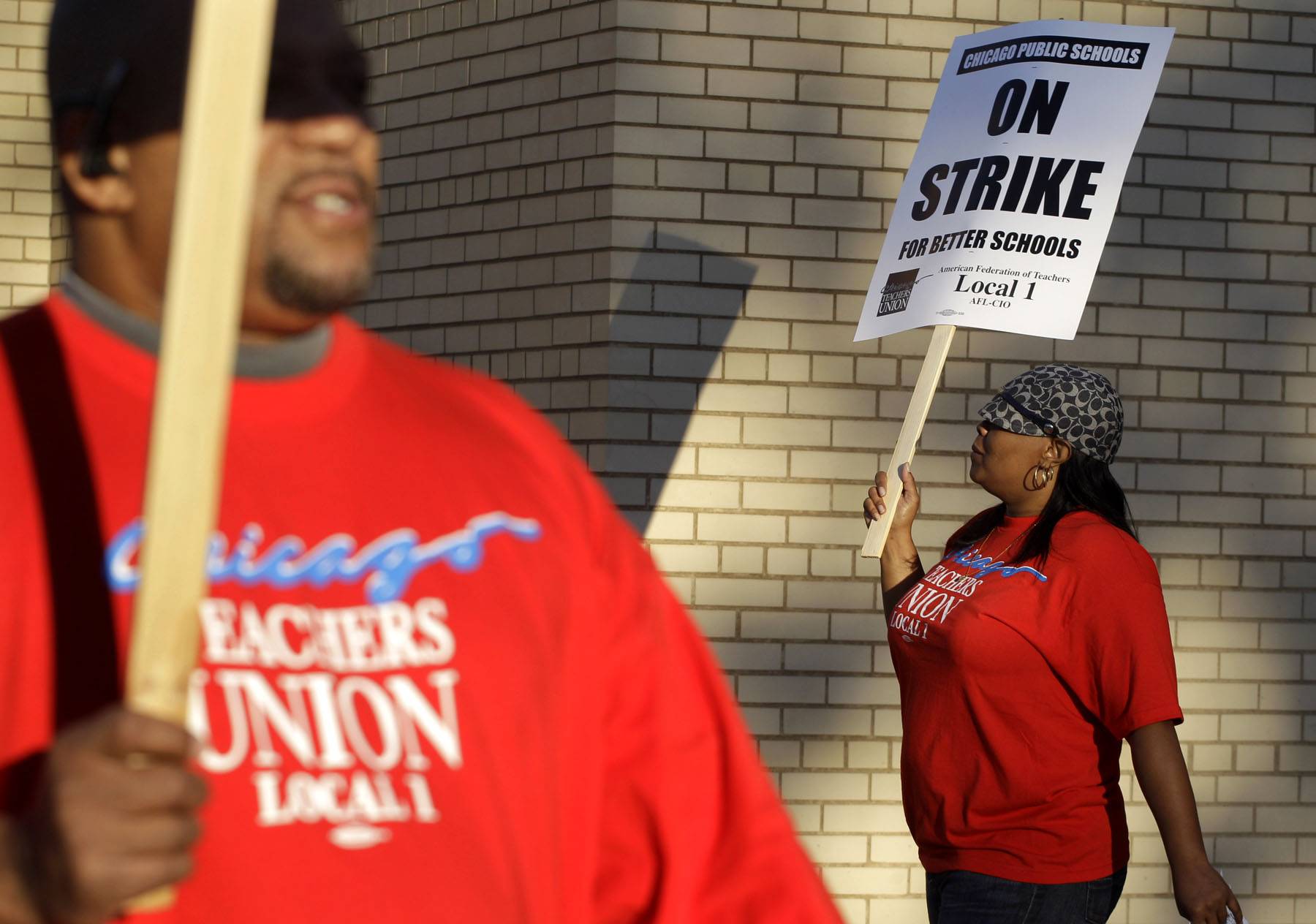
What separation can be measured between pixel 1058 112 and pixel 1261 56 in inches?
101

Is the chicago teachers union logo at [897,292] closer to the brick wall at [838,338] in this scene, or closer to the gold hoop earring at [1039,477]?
the gold hoop earring at [1039,477]

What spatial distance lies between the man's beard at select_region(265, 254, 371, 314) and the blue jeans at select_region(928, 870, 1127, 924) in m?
3.17

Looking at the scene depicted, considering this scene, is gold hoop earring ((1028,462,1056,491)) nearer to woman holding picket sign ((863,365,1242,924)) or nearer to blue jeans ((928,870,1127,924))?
woman holding picket sign ((863,365,1242,924))

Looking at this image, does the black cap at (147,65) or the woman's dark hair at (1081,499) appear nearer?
the black cap at (147,65)

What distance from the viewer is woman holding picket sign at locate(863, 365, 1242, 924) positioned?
14.2 feet

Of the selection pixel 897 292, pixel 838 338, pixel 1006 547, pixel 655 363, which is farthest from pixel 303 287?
pixel 838 338

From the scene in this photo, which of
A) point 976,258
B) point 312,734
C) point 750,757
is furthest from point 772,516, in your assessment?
point 312,734

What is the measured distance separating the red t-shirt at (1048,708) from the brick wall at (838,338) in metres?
2.14

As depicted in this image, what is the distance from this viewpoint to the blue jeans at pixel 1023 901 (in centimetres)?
435

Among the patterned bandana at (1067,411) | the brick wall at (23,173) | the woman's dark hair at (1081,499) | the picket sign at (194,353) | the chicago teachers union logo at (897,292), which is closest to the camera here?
the picket sign at (194,353)

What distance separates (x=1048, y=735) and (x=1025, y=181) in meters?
1.51

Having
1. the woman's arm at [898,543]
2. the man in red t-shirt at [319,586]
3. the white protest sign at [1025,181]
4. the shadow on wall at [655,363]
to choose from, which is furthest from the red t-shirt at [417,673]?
the shadow on wall at [655,363]

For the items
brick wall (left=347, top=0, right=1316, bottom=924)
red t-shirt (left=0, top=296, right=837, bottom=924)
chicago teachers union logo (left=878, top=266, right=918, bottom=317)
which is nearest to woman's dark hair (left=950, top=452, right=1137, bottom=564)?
chicago teachers union logo (left=878, top=266, right=918, bottom=317)

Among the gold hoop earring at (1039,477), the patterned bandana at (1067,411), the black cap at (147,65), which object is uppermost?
the black cap at (147,65)
